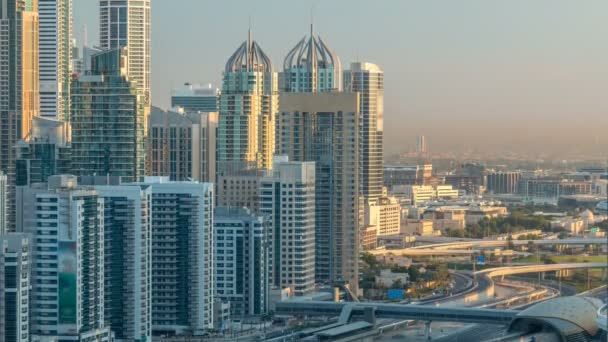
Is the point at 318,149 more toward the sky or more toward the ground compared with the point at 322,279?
more toward the sky

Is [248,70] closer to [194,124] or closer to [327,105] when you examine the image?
[194,124]

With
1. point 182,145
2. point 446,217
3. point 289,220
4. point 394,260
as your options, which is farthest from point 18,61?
point 289,220

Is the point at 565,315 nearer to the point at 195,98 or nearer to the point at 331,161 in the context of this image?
the point at 331,161

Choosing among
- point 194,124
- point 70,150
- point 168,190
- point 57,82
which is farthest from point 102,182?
point 57,82

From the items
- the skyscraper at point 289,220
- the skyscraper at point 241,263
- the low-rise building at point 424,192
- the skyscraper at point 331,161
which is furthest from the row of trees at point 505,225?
the skyscraper at point 241,263

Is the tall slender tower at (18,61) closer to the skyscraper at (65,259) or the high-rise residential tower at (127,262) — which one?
the high-rise residential tower at (127,262)

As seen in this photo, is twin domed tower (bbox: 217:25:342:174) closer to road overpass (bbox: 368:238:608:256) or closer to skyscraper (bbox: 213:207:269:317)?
road overpass (bbox: 368:238:608:256)
